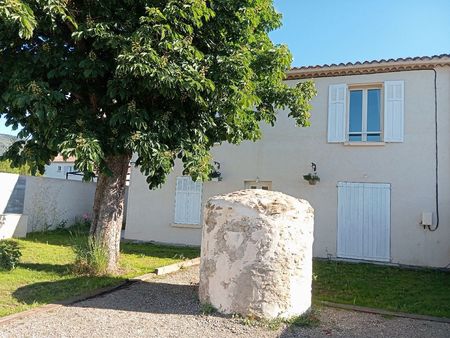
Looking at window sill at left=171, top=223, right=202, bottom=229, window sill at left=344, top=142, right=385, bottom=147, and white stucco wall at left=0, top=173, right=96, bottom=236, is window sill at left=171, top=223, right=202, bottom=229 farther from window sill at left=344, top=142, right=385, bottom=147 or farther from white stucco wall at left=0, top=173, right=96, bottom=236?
window sill at left=344, top=142, right=385, bottom=147

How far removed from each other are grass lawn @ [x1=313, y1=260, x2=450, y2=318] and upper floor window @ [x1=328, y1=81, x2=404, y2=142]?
11.3 feet

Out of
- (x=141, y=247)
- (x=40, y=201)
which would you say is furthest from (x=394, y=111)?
(x=40, y=201)

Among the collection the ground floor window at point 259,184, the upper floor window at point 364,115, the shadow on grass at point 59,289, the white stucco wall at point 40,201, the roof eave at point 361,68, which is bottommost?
the shadow on grass at point 59,289

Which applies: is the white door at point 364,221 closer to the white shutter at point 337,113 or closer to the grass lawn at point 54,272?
the white shutter at point 337,113

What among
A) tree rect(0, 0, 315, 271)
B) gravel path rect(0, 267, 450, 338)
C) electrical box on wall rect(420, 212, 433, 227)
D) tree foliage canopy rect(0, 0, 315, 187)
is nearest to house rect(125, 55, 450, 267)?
electrical box on wall rect(420, 212, 433, 227)

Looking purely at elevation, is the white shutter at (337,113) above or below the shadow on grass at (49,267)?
above

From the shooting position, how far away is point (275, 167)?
12312mm

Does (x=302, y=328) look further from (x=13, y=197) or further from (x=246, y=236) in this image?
(x=13, y=197)

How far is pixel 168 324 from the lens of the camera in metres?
5.30

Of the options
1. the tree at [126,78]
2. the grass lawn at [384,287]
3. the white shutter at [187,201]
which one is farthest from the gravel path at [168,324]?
the white shutter at [187,201]

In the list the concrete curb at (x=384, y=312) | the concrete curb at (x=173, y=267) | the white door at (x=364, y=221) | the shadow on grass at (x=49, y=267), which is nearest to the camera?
the concrete curb at (x=384, y=312)

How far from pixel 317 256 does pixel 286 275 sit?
6.47 metres

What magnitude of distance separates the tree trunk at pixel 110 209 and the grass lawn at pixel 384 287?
381 centimetres

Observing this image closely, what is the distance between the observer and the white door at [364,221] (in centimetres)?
1089
